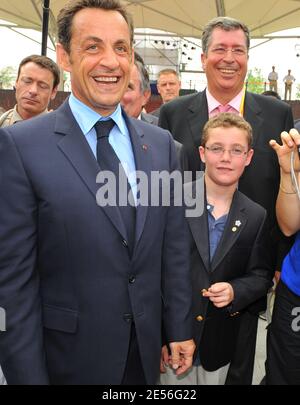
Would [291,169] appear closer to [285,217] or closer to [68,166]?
[285,217]

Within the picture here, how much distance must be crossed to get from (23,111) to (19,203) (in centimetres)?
226

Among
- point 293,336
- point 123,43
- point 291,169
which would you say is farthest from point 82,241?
point 293,336

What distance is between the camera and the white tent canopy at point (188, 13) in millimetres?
21969

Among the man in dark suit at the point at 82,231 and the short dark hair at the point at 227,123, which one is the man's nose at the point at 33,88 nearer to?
the short dark hair at the point at 227,123

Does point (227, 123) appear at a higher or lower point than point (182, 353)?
higher

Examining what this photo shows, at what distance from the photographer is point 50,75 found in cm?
352

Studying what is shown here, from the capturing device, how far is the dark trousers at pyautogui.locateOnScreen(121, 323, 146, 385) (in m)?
1.61

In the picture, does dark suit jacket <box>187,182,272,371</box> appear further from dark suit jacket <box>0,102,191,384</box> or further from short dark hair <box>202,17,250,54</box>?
short dark hair <box>202,17,250,54</box>

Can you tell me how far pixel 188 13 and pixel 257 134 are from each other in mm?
23314

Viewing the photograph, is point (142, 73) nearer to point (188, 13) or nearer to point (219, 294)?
point (219, 294)

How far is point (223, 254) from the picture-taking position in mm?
2047

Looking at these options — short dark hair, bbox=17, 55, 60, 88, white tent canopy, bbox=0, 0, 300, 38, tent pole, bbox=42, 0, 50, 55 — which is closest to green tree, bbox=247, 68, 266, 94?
white tent canopy, bbox=0, 0, 300, 38

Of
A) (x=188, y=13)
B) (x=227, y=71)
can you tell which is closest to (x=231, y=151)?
(x=227, y=71)

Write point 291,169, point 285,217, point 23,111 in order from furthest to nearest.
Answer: point 23,111 → point 285,217 → point 291,169
